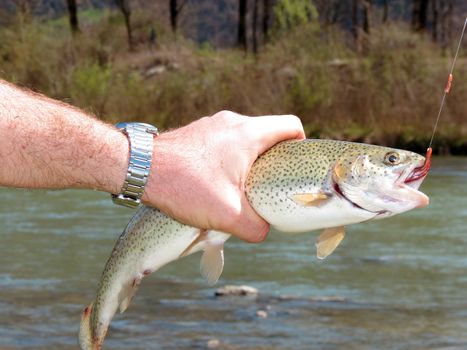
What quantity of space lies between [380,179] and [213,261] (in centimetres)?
43

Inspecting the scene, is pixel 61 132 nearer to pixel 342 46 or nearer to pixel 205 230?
pixel 205 230

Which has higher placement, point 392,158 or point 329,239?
point 392,158

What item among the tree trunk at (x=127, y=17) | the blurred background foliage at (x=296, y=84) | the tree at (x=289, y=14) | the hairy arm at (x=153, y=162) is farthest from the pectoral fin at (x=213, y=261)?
the tree trunk at (x=127, y=17)

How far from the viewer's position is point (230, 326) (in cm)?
705

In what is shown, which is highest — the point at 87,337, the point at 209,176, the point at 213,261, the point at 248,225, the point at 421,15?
the point at 209,176

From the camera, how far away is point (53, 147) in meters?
2.34

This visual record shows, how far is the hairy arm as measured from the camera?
7.59ft

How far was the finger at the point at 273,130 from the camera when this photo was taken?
8.16 feet

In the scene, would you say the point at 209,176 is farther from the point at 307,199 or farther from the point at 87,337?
the point at 87,337

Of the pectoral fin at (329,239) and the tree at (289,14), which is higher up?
the pectoral fin at (329,239)

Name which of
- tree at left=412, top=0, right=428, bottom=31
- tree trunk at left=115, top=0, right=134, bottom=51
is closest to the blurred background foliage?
tree at left=412, top=0, right=428, bottom=31

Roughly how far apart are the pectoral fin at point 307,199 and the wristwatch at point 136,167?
29cm

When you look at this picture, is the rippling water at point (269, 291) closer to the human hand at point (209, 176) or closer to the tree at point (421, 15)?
the human hand at point (209, 176)

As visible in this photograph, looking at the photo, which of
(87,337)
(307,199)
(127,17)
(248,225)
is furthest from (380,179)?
(127,17)
